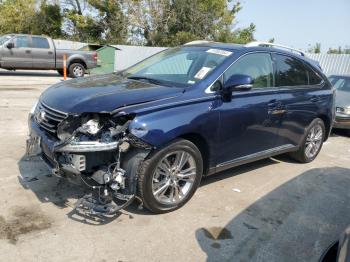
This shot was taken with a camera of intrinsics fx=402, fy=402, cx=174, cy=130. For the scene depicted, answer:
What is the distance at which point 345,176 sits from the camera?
629 cm

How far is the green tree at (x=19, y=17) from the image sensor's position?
39.2 m

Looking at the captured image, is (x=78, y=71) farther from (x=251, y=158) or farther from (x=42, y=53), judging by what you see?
(x=251, y=158)

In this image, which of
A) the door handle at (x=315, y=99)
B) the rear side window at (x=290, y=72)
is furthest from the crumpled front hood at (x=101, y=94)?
the door handle at (x=315, y=99)

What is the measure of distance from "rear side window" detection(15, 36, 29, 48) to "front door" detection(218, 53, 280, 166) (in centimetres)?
1434

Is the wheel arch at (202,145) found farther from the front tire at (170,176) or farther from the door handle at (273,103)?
the door handle at (273,103)

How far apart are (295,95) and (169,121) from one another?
256 centimetres

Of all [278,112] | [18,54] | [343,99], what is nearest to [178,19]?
[18,54]

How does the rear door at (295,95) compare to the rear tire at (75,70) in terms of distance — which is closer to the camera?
the rear door at (295,95)

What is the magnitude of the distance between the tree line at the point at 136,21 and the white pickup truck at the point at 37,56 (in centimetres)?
1332

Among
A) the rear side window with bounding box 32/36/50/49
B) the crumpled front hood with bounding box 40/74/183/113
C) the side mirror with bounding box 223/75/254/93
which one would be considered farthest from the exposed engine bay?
the rear side window with bounding box 32/36/50/49

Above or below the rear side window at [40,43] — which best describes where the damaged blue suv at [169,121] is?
below

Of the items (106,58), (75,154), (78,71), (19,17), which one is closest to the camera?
(75,154)

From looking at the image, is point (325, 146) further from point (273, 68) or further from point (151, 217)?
point (151, 217)

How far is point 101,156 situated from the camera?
3881 mm
